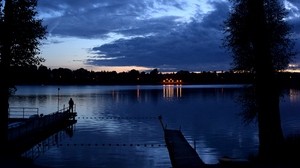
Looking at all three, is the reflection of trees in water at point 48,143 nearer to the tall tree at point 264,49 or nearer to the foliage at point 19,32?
the foliage at point 19,32

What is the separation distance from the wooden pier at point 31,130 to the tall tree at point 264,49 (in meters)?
16.2

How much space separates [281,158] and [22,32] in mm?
17153

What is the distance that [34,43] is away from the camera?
27.2 metres

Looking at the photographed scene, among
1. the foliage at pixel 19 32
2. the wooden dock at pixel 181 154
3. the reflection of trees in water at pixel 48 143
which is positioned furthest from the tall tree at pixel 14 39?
the wooden dock at pixel 181 154

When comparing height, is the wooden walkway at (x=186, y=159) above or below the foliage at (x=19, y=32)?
below

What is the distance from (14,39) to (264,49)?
15.2 metres

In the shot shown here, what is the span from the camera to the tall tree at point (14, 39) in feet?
83.4

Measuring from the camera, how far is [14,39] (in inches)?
1019

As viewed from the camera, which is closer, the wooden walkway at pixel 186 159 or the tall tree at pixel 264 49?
the wooden walkway at pixel 186 159

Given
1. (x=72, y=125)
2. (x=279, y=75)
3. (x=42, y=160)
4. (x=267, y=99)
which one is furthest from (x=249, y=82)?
(x=72, y=125)

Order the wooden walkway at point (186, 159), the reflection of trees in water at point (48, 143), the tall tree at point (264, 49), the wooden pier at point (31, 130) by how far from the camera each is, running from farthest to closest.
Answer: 1. the reflection of trees in water at point (48, 143)
2. the wooden pier at point (31, 130)
3. the tall tree at point (264, 49)
4. the wooden walkway at point (186, 159)

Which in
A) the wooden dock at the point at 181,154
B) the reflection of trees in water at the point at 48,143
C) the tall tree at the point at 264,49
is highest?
the tall tree at the point at 264,49

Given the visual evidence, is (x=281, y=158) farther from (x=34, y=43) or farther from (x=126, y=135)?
(x=126, y=135)

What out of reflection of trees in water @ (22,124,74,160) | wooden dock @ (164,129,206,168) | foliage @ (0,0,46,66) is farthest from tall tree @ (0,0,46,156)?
wooden dock @ (164,129,206,168)
